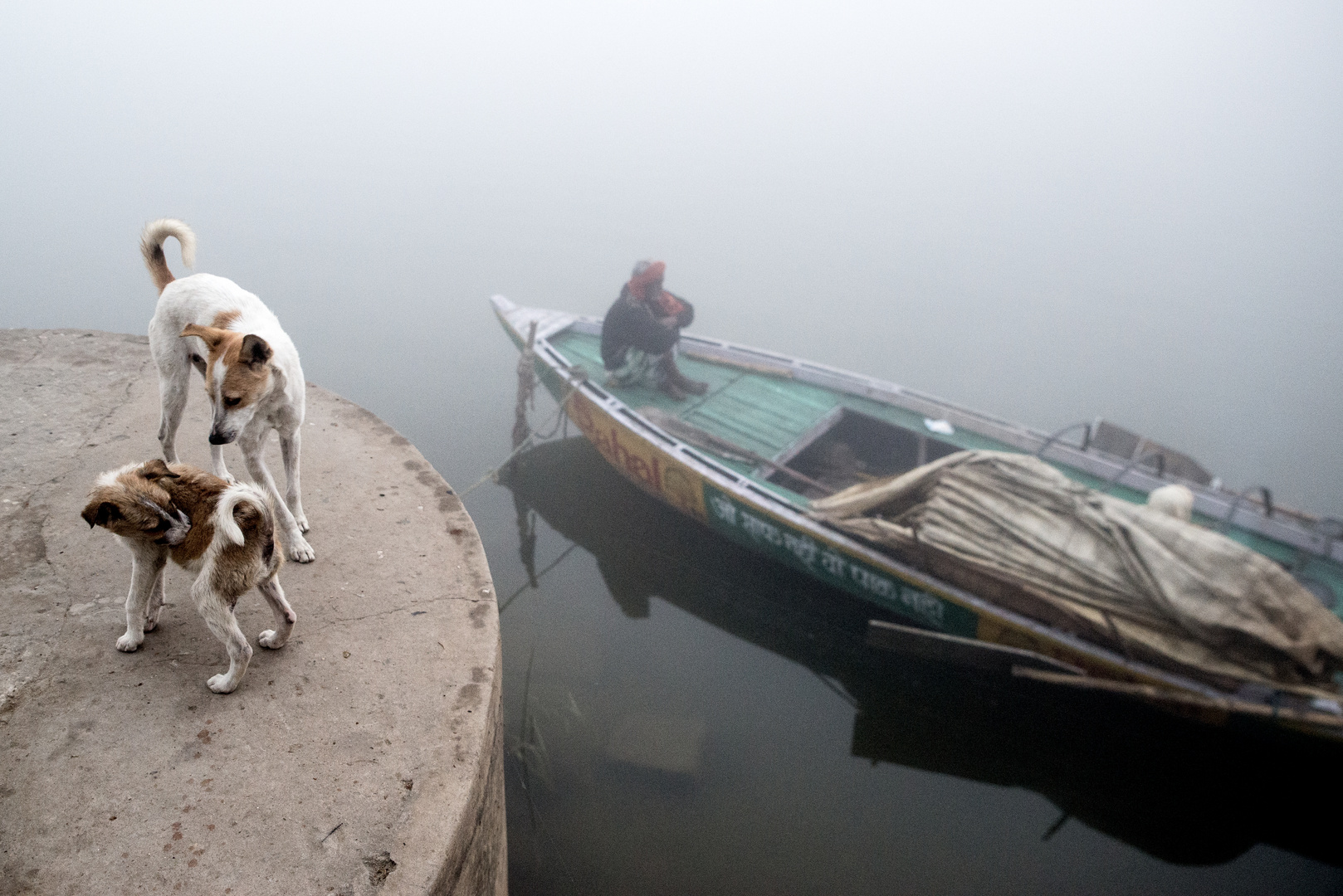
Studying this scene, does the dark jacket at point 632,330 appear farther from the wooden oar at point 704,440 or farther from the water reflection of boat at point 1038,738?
the water reflection of boat at point 1038,738

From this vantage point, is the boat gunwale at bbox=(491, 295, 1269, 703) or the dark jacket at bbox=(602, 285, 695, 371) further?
the dark jacket at bbox=(602, 285, 695, 371)

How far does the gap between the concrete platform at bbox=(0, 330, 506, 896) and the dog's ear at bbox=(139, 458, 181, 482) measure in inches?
26.8

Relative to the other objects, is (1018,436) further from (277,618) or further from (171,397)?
(171,397)

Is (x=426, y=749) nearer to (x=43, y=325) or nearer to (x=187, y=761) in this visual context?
(x=187, y=761)

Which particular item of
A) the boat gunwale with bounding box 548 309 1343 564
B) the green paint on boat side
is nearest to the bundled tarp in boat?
the green paint on boat side

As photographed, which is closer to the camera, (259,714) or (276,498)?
(259,714)

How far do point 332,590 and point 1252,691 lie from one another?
5.30m

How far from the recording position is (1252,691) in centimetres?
471

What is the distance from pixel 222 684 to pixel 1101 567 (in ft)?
16.1

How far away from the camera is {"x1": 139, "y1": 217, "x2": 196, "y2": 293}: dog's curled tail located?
335 centimetres

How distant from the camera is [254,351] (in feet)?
8.99

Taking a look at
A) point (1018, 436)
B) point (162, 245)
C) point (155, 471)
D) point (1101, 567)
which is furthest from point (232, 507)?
point (1018, 436)

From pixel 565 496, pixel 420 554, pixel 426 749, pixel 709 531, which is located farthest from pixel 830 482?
pixel 426 749

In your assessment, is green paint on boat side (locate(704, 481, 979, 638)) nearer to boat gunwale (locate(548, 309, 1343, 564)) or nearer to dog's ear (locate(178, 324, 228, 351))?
boat gunwale (locate(548, 309, 1343, 564))
